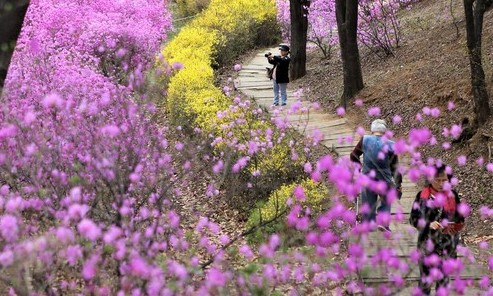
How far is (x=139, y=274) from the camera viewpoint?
→ 2.81 metres

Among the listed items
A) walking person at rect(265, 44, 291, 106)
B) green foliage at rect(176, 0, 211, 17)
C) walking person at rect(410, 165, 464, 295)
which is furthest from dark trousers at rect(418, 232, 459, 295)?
green foliage at rect(176, 0, 211, 17)

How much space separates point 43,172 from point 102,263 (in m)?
1.84

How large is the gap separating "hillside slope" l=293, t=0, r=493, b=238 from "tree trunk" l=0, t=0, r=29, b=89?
5616 mm

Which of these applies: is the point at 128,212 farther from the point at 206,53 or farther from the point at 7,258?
the point at 206,53

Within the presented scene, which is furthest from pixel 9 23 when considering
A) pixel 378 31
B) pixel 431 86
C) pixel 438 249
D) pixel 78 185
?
pixel 378 31

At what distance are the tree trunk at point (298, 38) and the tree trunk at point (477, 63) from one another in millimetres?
7258

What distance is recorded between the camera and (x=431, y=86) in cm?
1020

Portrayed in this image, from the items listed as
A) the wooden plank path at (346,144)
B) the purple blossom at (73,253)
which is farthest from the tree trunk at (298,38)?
the purple blossom at (73,253)

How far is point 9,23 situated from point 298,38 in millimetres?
12284

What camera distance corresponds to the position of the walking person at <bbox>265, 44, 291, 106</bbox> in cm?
1146

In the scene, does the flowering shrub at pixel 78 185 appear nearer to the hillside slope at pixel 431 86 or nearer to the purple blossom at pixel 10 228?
the purple blossom at pixel 10 228

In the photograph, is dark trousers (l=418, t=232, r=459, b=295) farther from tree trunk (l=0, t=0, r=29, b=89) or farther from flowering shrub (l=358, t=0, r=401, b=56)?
flowering shrub (l=358, t=0, r=401, b=56)

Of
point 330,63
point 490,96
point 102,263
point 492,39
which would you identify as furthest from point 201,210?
point 330,63

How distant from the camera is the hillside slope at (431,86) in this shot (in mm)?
7656
